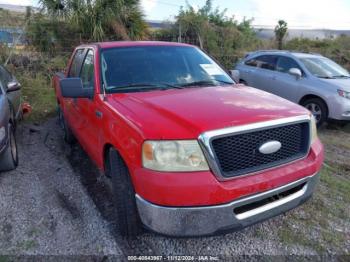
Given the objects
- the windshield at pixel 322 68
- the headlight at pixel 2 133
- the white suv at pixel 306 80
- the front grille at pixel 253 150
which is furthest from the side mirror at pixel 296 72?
the headlight at pixel 2 133

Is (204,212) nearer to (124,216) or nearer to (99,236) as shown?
(124,216)

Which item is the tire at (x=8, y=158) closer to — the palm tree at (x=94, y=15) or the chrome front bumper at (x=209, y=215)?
the chrome front bumper at (x=209, y=215)

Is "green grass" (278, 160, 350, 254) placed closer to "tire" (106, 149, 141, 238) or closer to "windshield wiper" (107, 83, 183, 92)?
"tire" (106, 149, 141, 238)

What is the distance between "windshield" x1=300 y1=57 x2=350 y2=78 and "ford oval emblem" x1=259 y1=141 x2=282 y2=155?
18.0 feet

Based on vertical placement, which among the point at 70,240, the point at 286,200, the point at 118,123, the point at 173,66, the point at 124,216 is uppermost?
the point at 173,66

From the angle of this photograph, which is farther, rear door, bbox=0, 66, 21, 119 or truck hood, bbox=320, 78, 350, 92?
truck hood, bbox=320, 78, 350, 92

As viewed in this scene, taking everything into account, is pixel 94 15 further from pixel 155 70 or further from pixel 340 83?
pixel 155 70

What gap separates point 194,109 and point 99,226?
1.50 meters

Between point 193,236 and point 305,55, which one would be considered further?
point 305,55

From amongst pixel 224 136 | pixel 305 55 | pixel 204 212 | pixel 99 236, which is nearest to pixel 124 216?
pixel 99 236

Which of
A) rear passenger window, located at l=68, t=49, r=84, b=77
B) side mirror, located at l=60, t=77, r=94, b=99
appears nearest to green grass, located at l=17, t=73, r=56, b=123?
rear passenger window, located at l=68, t=49, r=84, b=77

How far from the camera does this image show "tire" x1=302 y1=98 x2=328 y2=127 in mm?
7086

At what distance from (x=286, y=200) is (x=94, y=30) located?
9.32 m

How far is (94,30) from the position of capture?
34.8 ft
